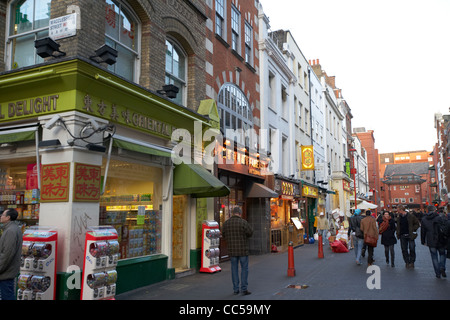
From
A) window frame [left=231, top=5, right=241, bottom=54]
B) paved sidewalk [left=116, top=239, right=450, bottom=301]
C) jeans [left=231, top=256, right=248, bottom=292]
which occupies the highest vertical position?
window frame [left=231, top=5, right=241, bottom=54]

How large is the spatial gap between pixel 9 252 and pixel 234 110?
10.5m

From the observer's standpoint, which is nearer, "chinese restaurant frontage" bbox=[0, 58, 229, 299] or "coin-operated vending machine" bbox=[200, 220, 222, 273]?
"chinese restaurant frontage" bbox=[0, 58, 229, 299]

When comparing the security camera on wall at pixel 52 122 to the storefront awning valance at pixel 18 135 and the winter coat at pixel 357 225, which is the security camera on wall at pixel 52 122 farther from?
the winter coat at pixel 357 225

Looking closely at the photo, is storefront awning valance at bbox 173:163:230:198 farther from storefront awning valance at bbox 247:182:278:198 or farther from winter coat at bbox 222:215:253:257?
storefront awning valance at bbox 247:182:278:198

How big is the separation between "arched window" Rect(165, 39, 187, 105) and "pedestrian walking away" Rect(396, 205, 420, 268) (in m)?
7.54

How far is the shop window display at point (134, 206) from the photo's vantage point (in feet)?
28.0

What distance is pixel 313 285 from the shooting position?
8953mm

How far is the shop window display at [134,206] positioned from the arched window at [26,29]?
3.11 meters

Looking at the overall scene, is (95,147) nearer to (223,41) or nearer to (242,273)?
(242,273)

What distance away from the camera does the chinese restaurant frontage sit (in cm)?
709

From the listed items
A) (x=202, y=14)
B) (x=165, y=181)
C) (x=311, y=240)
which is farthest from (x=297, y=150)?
(x=165, y=181)

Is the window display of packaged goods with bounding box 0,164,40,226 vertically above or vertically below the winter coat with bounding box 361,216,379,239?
above

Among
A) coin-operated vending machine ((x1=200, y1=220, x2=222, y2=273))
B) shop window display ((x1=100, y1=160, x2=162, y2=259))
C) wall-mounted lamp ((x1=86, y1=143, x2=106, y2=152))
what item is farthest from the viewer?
coin-operated vending machine ((x1=200, y1=220, x2=222, y2=273))

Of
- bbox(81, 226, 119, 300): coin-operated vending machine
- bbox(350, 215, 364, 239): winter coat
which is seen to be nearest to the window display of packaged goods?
bbox(81, 226, 119, 300): coin-operated vending machine
